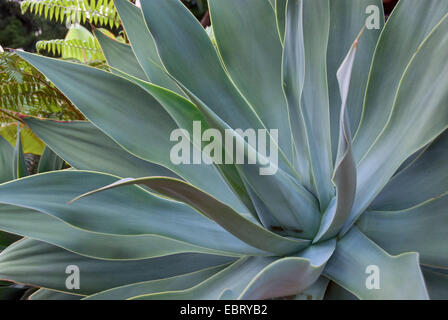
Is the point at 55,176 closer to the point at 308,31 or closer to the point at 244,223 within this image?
the point at 244,223

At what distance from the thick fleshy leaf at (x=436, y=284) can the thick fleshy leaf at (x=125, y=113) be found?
0.27 m

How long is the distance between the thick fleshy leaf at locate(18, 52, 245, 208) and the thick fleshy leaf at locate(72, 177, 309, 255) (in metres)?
→ 0.14

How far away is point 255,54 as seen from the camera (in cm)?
65

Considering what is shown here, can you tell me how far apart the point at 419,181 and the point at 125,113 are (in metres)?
0.43

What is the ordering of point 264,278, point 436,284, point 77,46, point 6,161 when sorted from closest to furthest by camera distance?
point 264,278, point 436,284, point 6,161, point 77,46

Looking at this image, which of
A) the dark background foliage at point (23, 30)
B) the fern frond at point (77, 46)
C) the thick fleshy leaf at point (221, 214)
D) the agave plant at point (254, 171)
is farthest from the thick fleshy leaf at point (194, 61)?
the dark background foliage at point (23, 30)

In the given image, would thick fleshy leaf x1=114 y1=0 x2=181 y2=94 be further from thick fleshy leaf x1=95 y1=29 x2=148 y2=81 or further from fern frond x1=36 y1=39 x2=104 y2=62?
fern frond x1=36 y1=39 x2=104 y2=62

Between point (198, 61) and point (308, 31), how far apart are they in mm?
165

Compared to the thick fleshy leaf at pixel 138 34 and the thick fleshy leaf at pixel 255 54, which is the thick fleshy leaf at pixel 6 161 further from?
the thick fleshy leaf at pixel 255 54

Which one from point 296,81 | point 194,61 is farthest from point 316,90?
point 194,61

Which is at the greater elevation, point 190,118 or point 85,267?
point 190,118

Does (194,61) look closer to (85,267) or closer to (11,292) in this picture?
(85,267)

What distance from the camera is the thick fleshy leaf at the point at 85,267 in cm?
54

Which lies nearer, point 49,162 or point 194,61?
point 194,61
